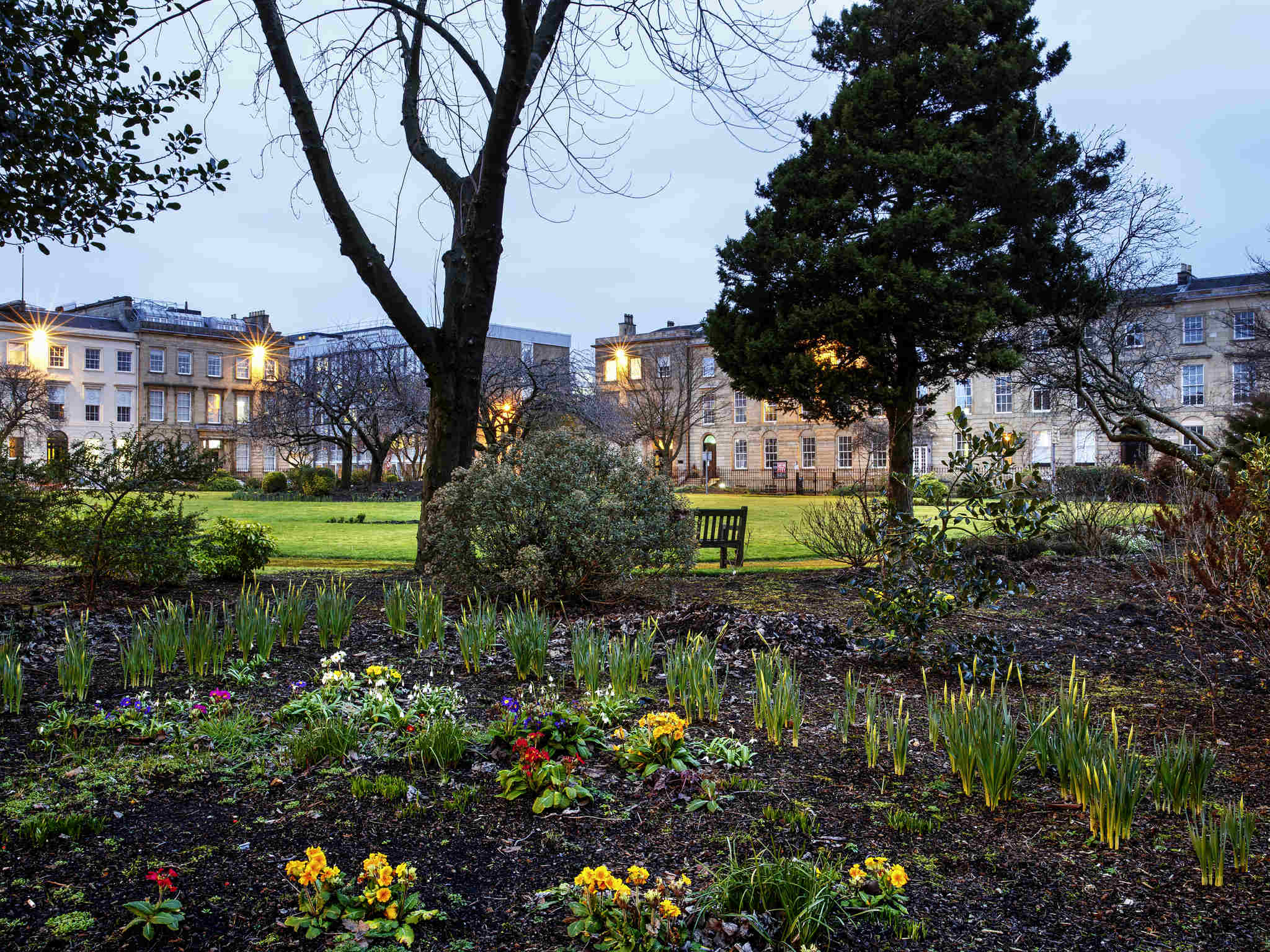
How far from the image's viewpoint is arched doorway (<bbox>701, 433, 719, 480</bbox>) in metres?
50.7

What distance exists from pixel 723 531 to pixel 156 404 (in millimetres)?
52468

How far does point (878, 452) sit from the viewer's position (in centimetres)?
3594

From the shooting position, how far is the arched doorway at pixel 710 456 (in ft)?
166

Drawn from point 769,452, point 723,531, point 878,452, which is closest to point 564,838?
point 723,531

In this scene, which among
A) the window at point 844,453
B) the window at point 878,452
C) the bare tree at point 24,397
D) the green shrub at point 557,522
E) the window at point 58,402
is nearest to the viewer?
the green shrub at point 557,522

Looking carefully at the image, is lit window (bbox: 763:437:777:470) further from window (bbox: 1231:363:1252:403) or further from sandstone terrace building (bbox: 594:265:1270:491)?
window (bbox: 1231:363:1252:403)

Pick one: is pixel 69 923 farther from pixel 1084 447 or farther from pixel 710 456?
pixel 710 456

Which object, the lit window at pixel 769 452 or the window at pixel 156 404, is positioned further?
the window at pixel 156 404

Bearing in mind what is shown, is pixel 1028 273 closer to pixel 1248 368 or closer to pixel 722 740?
pixel 722 740

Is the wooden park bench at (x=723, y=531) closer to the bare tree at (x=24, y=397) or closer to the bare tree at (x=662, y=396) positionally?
the bare tree at (x=662, y=396)

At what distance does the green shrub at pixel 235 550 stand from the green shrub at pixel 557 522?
97.5 inches

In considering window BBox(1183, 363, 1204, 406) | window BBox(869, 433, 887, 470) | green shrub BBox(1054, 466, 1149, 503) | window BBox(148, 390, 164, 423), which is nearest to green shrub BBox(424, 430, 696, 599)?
green shrub BBox(1054, 466, 1149, 503)

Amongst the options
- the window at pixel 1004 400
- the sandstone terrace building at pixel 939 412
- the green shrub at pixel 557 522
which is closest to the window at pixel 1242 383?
the sandstone terrace building at pixel 939 412

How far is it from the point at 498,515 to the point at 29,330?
2064 inches
